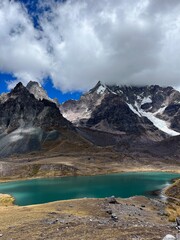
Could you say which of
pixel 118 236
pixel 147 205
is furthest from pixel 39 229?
pixel 147 205

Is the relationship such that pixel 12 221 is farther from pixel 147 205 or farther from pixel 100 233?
pixel 147 205

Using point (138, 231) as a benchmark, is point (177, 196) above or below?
above

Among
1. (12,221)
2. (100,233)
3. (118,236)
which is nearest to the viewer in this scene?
(118,236)

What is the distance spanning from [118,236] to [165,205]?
54.8m

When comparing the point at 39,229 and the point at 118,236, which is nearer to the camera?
the point at 118,236

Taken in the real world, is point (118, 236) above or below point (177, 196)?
below

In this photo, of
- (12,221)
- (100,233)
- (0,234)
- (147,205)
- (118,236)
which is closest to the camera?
(118,236)

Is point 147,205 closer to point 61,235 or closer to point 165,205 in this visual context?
point 165,205

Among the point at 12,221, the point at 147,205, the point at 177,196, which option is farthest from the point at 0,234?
the point at 177,196

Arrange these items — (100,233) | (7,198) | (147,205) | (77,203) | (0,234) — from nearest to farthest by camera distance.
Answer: (100,233) → (0,234) → (77,203) → (147,205) → (7,198)

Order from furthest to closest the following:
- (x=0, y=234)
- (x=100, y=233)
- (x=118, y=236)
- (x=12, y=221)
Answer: (x=12, y=221) < (x=0, y=234) < (x=100, y=233) < (x=118, y=236)

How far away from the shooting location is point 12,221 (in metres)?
44.1

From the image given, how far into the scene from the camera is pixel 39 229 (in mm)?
36219

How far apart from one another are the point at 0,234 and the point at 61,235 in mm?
6761
